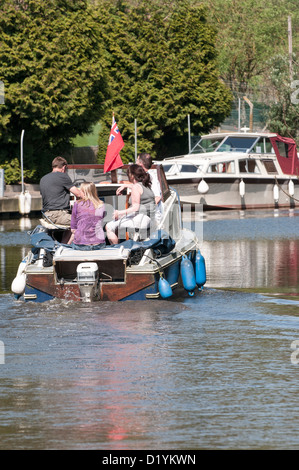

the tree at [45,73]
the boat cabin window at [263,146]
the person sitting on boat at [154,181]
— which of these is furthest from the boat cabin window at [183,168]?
the person sitting on boat at [154,181]

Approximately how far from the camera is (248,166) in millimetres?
39156

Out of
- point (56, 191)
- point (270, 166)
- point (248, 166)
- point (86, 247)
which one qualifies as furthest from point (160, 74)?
point (86, 247)

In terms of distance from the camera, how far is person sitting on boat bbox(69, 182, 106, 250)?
1381cm

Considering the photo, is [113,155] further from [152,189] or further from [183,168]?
[183,168]

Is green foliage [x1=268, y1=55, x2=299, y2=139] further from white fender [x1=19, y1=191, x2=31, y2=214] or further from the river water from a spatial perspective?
the river water

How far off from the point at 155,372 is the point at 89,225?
4.75 m

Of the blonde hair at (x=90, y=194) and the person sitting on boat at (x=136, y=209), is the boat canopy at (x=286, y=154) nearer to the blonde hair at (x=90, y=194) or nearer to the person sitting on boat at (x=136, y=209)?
the person sitting on boat at (x=136, y=209)

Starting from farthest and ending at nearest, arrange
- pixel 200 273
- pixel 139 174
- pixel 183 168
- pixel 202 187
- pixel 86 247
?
pixel 183 168 → pixel 202 187 → pixel 200 273 → pixel 139 174 → pixel 86 247

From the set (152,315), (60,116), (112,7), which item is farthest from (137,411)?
(112,7)

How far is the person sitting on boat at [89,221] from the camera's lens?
13.8 m

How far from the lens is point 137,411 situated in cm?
802

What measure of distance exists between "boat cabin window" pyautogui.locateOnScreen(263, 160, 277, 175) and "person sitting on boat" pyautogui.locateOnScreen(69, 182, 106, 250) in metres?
26.3

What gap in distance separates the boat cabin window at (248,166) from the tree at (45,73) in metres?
7.73
